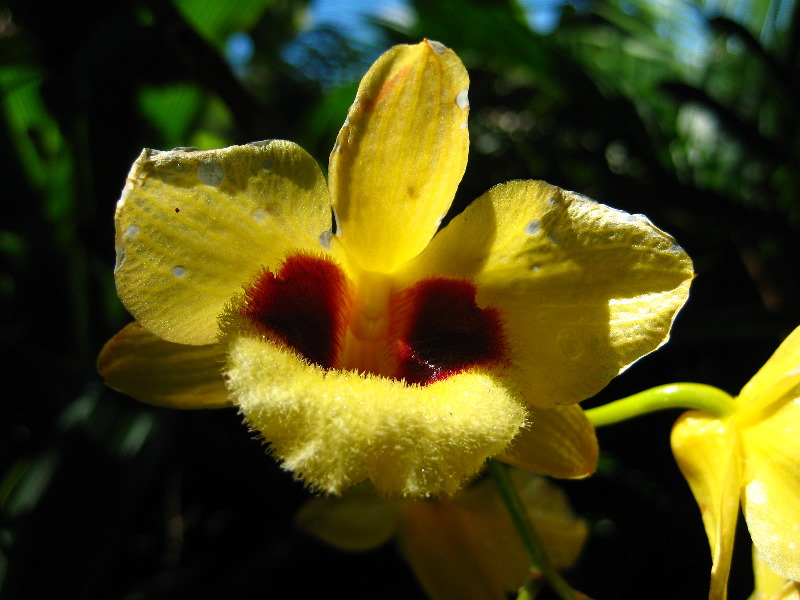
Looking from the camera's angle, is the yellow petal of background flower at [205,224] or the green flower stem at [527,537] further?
the green flower stem at [527,537]

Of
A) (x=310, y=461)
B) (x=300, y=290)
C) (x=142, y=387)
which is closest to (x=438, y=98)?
(x=300, y=290)

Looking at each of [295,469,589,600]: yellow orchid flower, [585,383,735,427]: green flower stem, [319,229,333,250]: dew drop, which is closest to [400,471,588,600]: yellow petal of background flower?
[295,469,589,600]: yellow orchid flower

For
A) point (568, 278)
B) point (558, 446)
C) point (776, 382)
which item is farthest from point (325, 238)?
point (776, 382)

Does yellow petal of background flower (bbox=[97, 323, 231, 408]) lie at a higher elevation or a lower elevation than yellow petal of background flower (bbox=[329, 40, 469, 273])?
lower

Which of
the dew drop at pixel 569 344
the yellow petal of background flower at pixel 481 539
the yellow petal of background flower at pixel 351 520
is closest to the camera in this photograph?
the dew drop at pixel 569 344

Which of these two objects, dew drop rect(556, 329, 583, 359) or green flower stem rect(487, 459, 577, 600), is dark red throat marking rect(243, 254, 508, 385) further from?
green flower stem rect(487, 459, 577, 600)

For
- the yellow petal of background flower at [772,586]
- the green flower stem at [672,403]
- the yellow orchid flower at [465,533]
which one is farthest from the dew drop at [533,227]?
the yellow orchid flower at [465,533]

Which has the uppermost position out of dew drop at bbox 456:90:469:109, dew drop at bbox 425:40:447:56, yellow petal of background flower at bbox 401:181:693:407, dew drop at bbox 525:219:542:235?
dew drop at bbox 425:40:447:56

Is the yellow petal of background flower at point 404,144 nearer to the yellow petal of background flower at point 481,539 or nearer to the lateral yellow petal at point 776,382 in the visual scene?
the lateral yellow petal at point 776,382

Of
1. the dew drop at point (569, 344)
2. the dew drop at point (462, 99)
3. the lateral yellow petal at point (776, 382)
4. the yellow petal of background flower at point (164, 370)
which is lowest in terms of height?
the yellow petal of background flower at point (164, 370)
